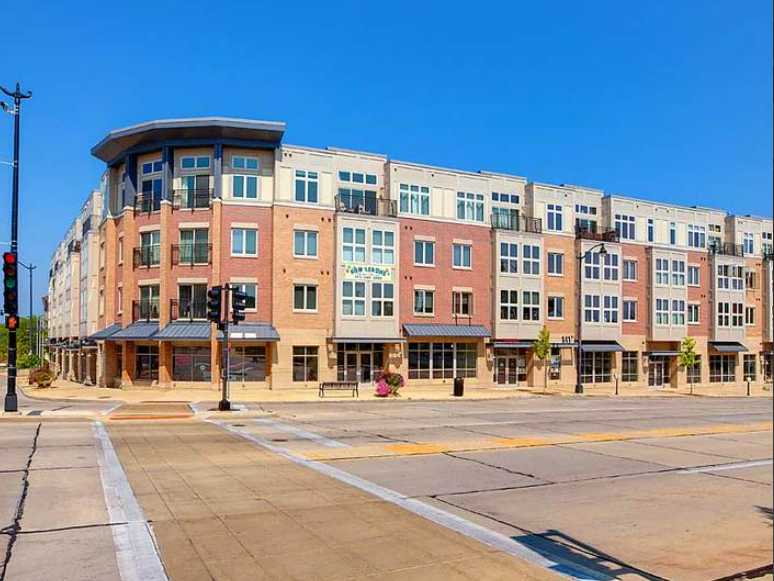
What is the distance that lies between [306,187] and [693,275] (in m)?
33.9

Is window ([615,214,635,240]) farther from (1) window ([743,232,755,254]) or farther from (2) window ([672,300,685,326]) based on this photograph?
(1) window ([743,232,755,254])

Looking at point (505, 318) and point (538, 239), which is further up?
point (538, 239)

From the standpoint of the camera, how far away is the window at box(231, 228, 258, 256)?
40694 millimetres

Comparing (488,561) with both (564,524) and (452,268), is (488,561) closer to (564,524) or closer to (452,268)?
(564,524)

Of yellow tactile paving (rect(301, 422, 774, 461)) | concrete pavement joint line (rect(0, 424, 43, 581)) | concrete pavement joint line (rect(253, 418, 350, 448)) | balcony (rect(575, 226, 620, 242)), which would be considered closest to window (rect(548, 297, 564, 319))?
balcony (rect(575, 226, 620, 242))

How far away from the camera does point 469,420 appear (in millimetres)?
23984

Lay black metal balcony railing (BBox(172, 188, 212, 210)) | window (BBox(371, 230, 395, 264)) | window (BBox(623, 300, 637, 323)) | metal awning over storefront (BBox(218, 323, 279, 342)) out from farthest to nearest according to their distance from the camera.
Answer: window (BBox(623, 300, 637, 323)) → window (BBox(371, 230, 395, 264)) → black metal balcony railing (BBox(172, 188, 212, 210)) → metal awning over storefront (BBox(218, 323, 279, 342))

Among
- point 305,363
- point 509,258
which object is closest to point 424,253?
point 509,258

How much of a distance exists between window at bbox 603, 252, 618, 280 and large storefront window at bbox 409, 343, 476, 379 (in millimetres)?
12646

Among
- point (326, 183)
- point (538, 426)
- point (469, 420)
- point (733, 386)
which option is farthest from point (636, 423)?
point (733, 386)

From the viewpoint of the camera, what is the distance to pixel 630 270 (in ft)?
176

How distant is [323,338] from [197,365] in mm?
7466

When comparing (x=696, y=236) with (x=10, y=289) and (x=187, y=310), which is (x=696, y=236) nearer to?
(x=187, y=310)


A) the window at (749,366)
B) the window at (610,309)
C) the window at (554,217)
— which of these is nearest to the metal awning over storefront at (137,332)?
the window at (554,217)
